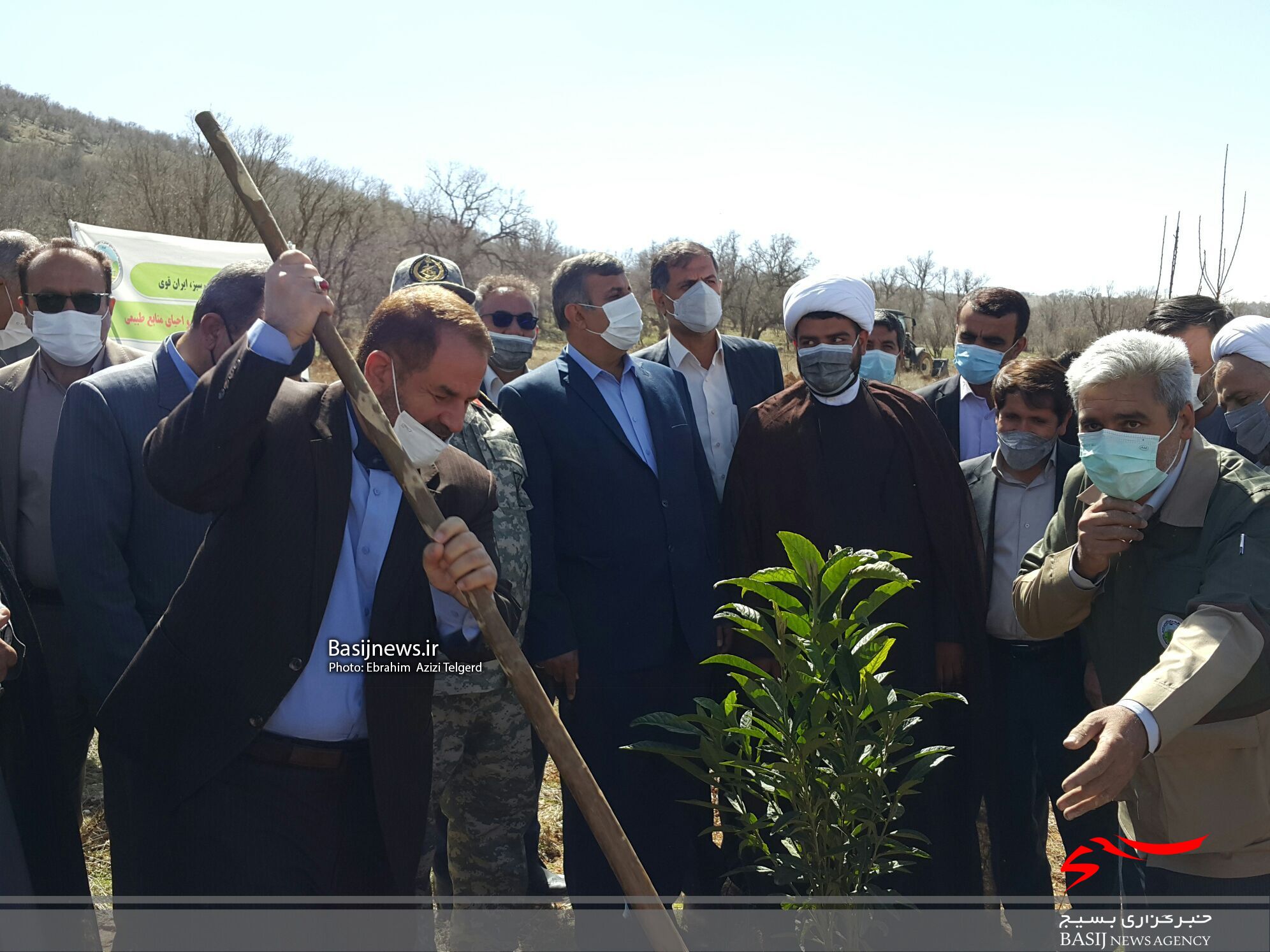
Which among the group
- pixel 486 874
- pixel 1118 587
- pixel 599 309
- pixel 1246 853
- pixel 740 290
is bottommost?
pixel 486 874

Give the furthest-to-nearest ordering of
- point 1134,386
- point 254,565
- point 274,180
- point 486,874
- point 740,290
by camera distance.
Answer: point 740,290, point 274,180, point 486,874, point 1134,386, point 254,565

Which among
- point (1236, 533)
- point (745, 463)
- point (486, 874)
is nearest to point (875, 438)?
point (745, 463)

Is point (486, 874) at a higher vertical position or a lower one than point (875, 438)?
lower

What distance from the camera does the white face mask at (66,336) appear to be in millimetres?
3768

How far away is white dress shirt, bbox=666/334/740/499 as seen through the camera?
4.27 meters

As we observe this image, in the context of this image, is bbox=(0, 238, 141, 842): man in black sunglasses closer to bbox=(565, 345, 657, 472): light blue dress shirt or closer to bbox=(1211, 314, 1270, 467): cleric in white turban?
bbox=(565, 345, 657, 472): light blue dress shirt

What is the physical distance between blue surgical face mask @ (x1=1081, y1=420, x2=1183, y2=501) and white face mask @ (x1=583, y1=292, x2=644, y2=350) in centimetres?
176

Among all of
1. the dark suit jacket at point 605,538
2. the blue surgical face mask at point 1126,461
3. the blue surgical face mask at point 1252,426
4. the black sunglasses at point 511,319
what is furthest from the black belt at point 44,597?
the blue surgical face mask at point 1252,426

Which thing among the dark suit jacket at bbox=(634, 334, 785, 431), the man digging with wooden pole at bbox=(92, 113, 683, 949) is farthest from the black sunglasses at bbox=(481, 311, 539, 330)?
the man digging with wooden pole at bbox=(92, 113, 683, 949)

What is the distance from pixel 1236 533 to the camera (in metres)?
2.34

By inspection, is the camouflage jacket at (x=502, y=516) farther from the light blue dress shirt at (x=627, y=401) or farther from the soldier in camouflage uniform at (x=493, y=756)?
the light blue dress shirt at (x=627, y=401)

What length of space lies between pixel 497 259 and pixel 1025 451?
4713 cm

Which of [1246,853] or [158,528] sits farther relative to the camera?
[158,528]

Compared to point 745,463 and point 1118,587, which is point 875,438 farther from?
point 1118,587
